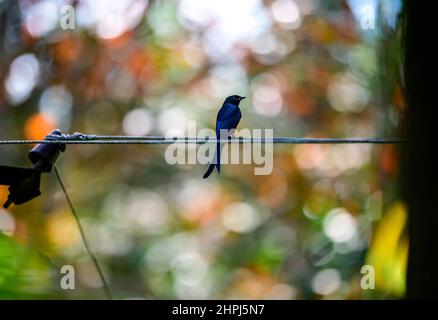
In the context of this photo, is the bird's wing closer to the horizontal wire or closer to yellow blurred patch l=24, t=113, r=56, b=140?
the horizontal wire

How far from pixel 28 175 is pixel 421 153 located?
4.76 ft

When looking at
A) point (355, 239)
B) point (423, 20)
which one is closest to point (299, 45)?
point (355, 239)

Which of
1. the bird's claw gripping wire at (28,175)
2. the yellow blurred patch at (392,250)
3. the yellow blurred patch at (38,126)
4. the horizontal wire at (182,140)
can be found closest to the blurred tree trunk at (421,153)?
the horizontal wire at (182,140)

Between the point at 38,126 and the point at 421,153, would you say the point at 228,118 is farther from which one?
the point at 38,126

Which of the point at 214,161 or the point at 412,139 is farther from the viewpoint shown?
the point at 214,161

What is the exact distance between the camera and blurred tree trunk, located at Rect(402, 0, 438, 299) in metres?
1.40

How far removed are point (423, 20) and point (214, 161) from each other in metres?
1.72

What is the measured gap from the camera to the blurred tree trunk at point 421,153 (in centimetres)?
140

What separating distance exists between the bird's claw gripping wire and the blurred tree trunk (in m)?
1.37

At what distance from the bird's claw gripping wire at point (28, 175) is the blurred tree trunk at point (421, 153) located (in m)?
1.37

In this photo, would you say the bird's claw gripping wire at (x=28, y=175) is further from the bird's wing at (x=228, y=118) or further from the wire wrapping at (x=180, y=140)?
the bird's wing at (x=228, y=118)
